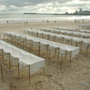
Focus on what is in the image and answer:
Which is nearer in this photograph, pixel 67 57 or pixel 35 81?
pixel 35 81

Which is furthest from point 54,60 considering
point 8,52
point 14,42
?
point 14,42

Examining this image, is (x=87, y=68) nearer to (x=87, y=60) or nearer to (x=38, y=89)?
(x=87, y=60)

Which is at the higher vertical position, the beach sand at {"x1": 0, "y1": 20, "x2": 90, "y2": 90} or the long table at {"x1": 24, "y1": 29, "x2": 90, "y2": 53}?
the long table at {"x1": 24, "y1": 29, "x2": 90, "y2": 53}

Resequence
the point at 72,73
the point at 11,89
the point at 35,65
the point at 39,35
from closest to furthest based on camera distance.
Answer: the point at 11,89 < the point at 35,65 < the point at 72,73 < the point at 39,35

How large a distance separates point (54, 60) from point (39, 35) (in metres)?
10.8

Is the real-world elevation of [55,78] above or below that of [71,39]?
below

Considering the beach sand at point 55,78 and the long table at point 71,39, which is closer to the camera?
the beach sand at point 55,78

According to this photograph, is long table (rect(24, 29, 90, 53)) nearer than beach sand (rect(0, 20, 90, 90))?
No

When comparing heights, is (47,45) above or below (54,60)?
above

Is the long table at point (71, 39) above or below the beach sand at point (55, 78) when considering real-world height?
above

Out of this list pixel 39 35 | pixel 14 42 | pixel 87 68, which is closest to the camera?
pixel 87 68

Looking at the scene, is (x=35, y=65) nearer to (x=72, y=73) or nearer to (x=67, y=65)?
(x=72, y=73)

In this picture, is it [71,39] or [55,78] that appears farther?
[71,39]

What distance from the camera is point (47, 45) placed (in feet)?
42.8
